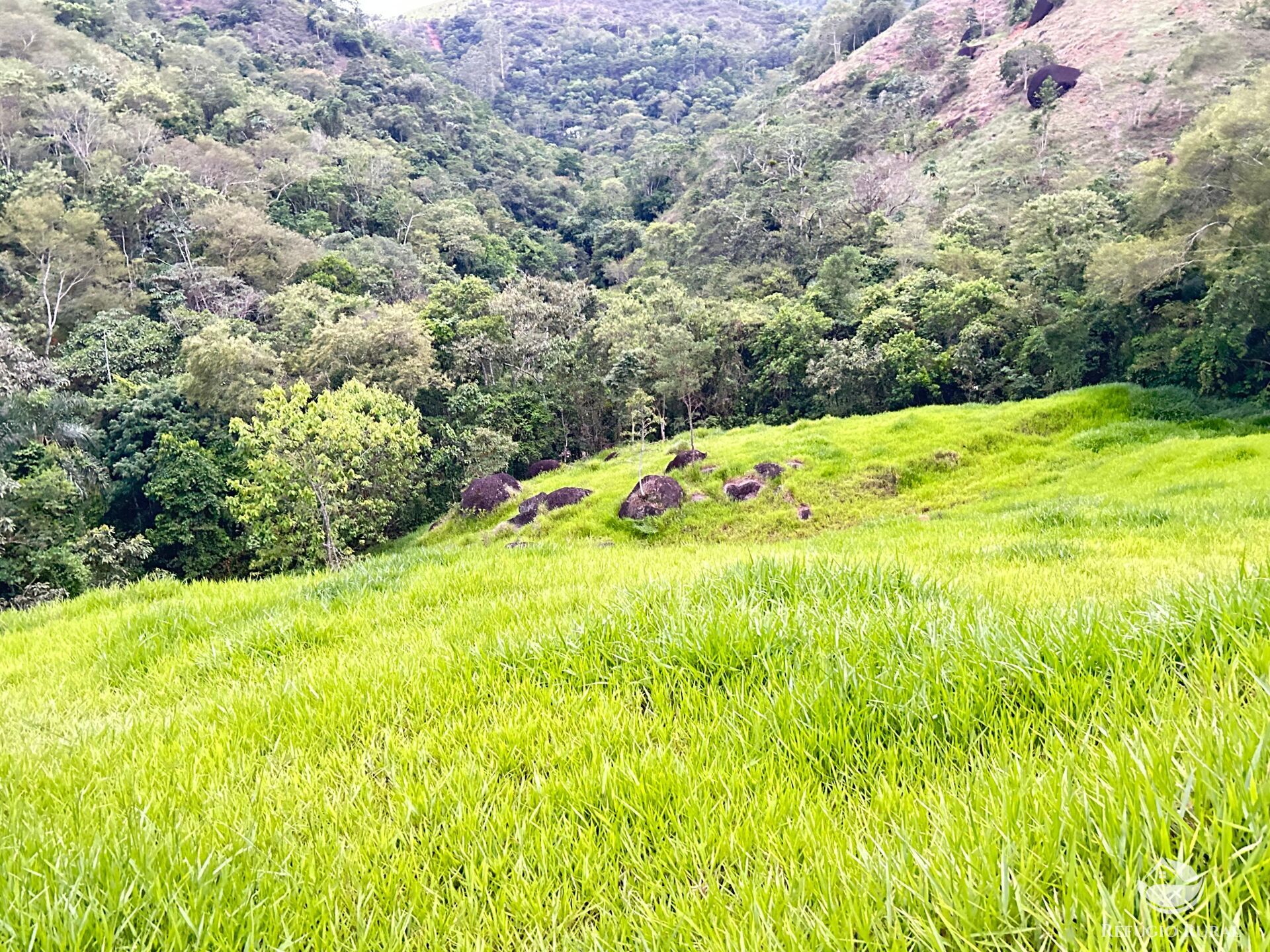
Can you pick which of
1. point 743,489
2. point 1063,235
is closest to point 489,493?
point 743,489

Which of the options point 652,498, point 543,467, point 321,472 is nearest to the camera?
point 652,498

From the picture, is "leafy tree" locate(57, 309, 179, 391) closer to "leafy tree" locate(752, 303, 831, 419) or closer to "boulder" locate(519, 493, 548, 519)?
"boulder" locate(519, 493, 548, 519)

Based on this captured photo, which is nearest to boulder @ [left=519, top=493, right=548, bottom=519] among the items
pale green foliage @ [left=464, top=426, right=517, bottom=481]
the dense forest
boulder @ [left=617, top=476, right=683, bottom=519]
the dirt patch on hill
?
boulder @ [left=617, top=476, right=683, bottom=519]

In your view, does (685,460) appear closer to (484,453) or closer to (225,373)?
(484,453)

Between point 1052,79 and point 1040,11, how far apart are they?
22.7 metres

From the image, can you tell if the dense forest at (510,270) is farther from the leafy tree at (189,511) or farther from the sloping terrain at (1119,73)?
the sloping terrain at (1119,73)

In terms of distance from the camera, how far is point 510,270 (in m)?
68.2

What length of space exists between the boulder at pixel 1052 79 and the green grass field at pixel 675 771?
77.5 m

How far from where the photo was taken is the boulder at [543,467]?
127 feet

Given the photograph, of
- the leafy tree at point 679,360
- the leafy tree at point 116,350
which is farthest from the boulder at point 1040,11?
the leafy tree at point 116,350

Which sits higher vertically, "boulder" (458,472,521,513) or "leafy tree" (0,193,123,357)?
"leafy tree" (0,193,123,357)

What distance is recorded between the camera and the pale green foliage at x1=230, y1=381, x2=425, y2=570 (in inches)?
930

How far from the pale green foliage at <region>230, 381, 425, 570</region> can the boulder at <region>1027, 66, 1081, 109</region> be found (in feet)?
224

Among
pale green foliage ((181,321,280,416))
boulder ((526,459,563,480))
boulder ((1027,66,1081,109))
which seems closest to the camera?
pale green foliage ((181,321,280,416))
